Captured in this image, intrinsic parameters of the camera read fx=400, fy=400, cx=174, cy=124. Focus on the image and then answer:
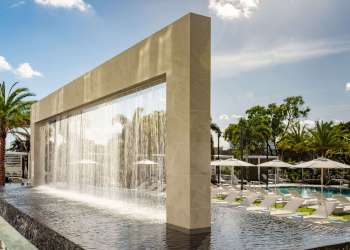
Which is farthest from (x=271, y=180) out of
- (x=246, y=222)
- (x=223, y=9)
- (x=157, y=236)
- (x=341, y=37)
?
(x=157, y=236)

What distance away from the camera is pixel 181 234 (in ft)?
30.2

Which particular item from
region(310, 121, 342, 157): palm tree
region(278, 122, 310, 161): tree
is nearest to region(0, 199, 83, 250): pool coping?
region(310, 121, 342, 157): palm tree

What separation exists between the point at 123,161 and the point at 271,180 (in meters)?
28.1

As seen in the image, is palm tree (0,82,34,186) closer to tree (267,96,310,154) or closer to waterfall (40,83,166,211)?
waterfall (40,83,166,211)

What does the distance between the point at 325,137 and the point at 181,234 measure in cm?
3679

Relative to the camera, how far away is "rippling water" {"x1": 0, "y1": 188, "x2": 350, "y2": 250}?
7.98 metres

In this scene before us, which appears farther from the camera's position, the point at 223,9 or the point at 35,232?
the point at 223,9

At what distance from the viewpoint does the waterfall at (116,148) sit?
14117 mm

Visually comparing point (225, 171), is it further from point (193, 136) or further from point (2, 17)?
point (193, 136)

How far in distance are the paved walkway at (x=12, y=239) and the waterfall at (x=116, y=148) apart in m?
4.56

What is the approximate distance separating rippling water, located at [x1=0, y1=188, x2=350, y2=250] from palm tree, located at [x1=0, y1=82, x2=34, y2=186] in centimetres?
1931

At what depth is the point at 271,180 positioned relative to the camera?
1662 inches

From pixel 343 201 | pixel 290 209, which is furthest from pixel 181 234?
pixel 343 201

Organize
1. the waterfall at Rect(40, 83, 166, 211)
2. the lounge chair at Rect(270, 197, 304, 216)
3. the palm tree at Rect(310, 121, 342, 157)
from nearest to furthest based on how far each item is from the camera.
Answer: the waterfall at Rect(40, 83, 166, 211) → the lounge chair at Rect(270, 197, 304, 216) → the palm tree at Rect(310, 121, 342, 157)
